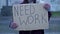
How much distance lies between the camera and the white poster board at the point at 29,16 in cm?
259

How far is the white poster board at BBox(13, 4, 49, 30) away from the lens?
2.59 meters

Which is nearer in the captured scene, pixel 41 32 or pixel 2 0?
pixel 41 32

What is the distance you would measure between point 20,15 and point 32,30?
217mm

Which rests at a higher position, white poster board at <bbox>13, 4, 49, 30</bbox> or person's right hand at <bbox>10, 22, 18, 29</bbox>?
white poster board at <bbox>13, 4, 49, 30</bbox>

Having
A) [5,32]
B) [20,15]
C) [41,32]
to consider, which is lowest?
[5,32]

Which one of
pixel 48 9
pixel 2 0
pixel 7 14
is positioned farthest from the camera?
pixel 2 0

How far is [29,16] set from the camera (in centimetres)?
260

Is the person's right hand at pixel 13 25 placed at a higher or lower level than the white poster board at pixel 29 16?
lower

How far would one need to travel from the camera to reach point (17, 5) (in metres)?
2.58

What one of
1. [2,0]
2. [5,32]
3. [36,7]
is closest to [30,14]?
[36,7]

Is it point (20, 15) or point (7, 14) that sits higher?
point (20, 15)

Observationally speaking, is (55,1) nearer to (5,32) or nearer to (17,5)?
(5,32)

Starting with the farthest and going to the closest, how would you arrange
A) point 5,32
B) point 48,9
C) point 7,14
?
point 7,14 → point 5,32 → point 48,9

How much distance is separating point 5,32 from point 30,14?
203 inches
